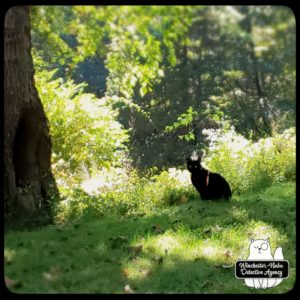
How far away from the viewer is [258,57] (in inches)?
109

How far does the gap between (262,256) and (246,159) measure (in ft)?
7.03

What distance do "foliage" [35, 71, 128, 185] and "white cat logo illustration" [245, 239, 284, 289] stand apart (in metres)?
2.33

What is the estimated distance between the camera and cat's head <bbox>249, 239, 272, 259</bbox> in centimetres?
299

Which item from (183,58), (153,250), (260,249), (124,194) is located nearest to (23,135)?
(124,194)

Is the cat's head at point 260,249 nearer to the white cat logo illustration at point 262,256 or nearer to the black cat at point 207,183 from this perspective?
the white cat logo illustration at point 262,256

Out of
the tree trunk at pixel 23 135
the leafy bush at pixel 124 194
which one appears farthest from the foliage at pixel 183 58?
the leafy bush at pixel 124 194

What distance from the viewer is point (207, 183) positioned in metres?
4.68

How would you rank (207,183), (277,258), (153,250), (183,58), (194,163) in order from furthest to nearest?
(194,163) → (207,183) → (153,250) → (277,258) → (183,58)

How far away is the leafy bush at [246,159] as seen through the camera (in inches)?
158

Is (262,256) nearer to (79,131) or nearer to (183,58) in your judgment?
(183,58)

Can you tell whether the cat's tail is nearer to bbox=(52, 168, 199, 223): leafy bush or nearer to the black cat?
the black cat

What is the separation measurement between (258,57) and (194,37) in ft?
1.59
